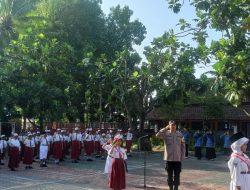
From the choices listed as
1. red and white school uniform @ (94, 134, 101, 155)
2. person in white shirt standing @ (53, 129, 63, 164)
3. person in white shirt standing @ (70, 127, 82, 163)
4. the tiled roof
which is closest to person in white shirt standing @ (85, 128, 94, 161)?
red and white school uniform @ (94, 134, 101, 155)

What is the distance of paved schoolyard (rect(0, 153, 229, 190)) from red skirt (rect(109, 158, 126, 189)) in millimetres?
1618

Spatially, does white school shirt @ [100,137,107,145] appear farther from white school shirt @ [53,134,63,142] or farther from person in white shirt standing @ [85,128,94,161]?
white school shirt @ [53,134,63,142]

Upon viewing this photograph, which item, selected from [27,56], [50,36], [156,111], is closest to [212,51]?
[27,56]

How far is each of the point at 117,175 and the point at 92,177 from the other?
441 centimetres

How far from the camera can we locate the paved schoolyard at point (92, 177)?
47.6ft

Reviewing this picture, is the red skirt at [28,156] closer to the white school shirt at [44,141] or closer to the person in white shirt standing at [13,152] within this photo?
the person in white shirt standing at [13,152]

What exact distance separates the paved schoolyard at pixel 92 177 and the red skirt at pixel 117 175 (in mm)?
1618

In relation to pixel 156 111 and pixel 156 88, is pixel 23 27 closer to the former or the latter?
pixel 156 88

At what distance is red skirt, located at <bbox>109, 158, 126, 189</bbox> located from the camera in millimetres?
12445

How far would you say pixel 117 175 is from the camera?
12484mm

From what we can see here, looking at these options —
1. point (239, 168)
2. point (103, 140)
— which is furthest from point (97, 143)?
point (239, 168)

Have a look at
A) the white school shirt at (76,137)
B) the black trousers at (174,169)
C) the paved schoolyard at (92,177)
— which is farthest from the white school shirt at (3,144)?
the black trousers at (174,169)

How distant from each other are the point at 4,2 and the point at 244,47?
19311 millimetres

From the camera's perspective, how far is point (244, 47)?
11.1 meters
